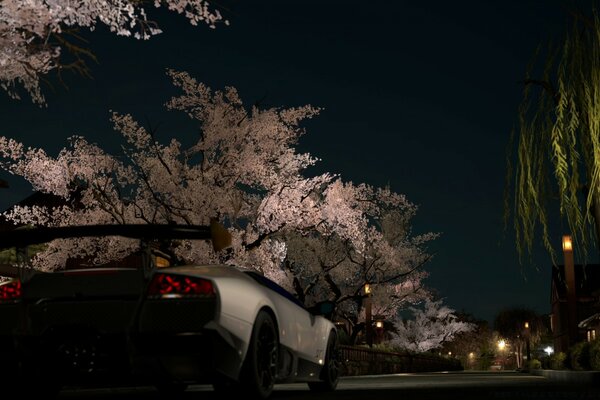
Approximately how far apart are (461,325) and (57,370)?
60.0 m

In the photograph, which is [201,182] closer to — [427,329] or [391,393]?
[391,393]

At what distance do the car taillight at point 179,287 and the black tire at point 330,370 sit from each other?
3.57 metres

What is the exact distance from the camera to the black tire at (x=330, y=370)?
9.34 m

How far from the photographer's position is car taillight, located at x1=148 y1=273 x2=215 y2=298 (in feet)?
19.6

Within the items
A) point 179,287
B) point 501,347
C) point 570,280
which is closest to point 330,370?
point 179,287

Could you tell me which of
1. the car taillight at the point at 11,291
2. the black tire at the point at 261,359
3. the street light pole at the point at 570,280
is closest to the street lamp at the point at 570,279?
the street light pole at the point at 570,280

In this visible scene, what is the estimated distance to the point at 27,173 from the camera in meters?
26.3

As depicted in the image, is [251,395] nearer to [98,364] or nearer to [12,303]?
[98,364]

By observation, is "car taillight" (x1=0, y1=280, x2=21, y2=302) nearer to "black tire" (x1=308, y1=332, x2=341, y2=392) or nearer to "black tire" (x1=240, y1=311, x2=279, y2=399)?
"black tire" (x1=240, y1=311, x2=279, y2=399)

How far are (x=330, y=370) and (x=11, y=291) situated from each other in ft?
14.0

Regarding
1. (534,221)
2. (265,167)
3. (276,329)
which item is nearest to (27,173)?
(265,167)

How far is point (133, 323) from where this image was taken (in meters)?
5.89

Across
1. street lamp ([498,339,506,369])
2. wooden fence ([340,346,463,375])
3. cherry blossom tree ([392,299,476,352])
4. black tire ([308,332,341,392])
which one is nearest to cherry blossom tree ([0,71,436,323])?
wooden fence ([340,346,463,375])

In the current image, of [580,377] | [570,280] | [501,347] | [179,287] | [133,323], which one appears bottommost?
[580,377]
